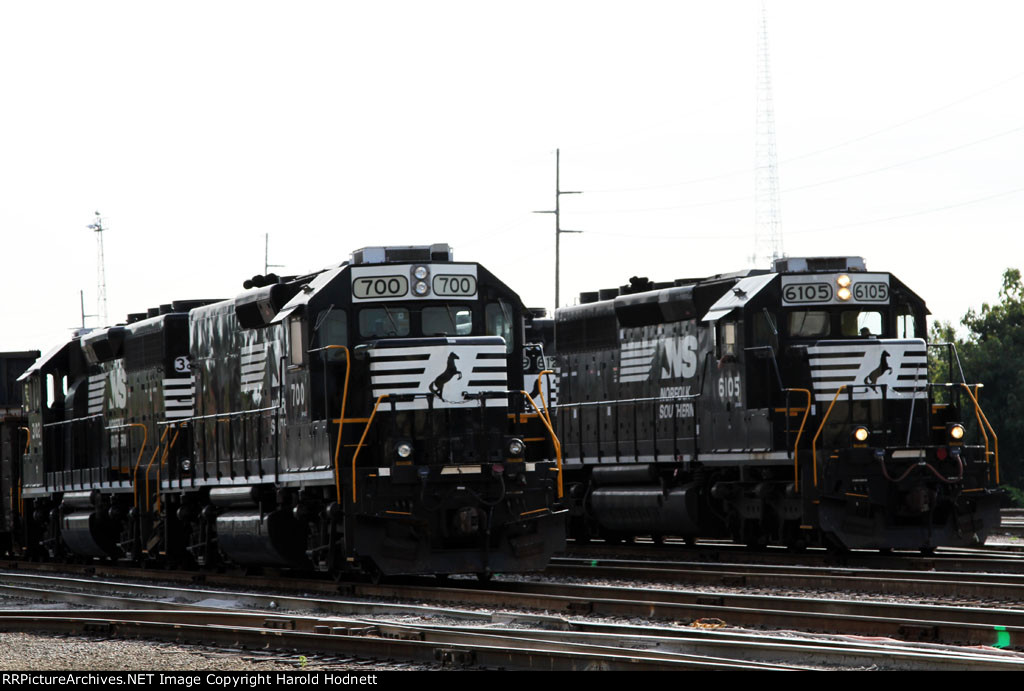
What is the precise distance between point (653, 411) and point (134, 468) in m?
7.49

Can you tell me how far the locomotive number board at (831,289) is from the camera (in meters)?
19.8

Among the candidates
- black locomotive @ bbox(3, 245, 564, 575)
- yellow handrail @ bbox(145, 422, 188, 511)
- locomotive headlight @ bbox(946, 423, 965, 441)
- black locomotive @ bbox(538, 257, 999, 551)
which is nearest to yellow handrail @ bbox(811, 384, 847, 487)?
black locomotive @ bbox(538, 257, 999, 551)

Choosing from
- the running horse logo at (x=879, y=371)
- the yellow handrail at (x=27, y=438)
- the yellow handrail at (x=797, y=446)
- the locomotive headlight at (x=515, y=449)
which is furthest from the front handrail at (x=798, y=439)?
the yellow handrail at (x=27, y=438)

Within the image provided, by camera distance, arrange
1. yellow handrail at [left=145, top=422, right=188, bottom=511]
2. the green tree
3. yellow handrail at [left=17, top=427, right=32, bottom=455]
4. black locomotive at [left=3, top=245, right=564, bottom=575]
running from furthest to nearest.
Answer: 1. the green tree
2. yellow handrail at [left=17, top=427, right=32, bottom=455]
3. yellow handrail at [left=145, top=422, right=188, bottom=511]
4. black locomotive at [left=3, top=245, right=564, bottom=575]

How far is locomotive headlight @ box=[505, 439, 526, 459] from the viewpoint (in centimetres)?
1639

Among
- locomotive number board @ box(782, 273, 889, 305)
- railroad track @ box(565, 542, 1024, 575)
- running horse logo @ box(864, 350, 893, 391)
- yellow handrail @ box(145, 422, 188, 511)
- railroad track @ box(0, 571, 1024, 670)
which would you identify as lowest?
railroad track @ box(565, 542, 1024, 575)

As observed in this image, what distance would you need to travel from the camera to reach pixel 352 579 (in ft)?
57.2

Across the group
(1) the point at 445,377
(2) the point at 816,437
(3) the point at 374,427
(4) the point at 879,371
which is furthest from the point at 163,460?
(4) the point at 879,371

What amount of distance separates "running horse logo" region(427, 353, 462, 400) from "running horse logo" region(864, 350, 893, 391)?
229 inches

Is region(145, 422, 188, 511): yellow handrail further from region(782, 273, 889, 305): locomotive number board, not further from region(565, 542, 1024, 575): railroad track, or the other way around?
region(782, 273, 889, 305): locomotive number board

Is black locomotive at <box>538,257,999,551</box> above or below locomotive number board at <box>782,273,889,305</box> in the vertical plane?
below
